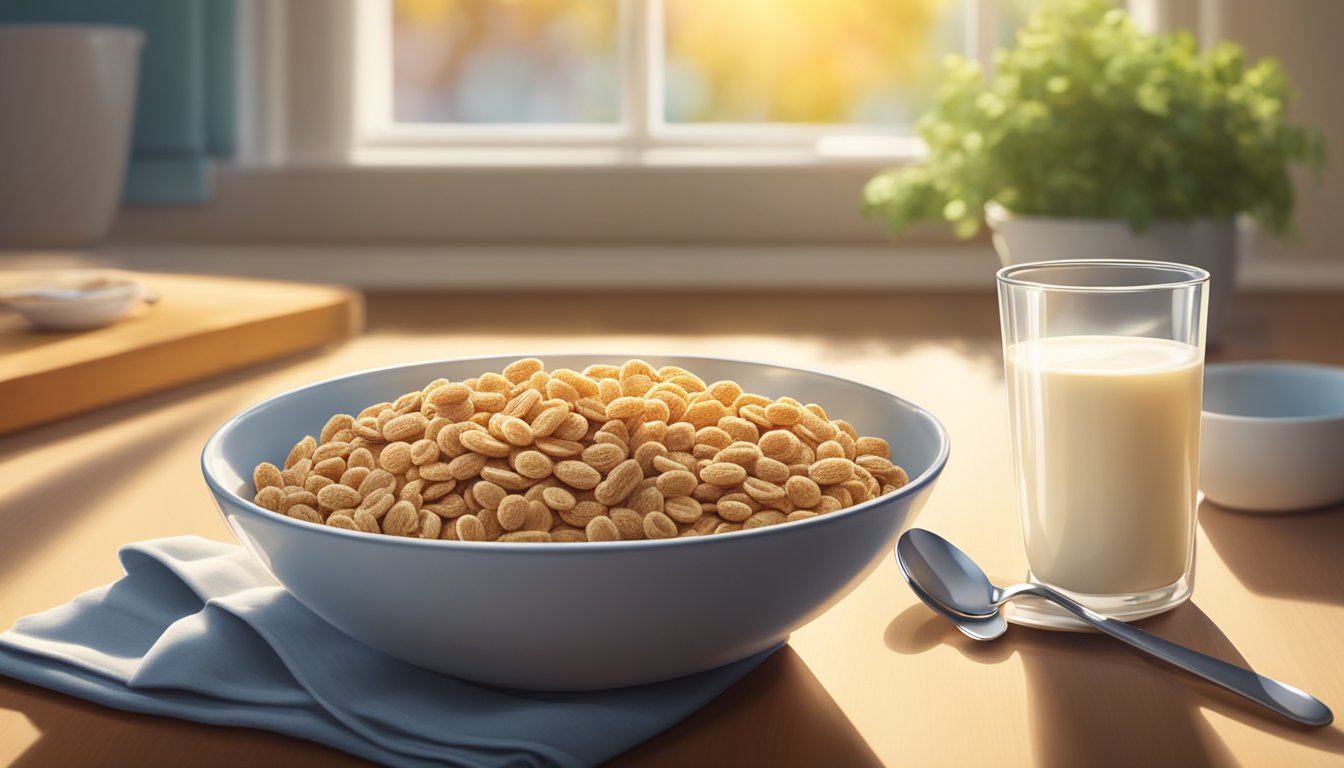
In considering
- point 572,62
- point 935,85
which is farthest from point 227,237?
point 935,85

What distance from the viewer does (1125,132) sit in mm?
1269

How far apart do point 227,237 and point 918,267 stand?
1.05 meters

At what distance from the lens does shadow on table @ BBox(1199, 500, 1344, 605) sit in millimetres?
677

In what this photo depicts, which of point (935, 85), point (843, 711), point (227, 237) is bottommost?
point (843, 711)

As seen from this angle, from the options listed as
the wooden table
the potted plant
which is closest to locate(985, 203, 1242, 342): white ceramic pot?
the potted plant

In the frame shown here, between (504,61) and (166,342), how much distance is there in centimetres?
114

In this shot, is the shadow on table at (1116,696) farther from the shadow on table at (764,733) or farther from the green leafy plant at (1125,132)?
the green leafy plant at (1125,132)

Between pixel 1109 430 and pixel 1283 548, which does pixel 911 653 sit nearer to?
pixel 1109 430

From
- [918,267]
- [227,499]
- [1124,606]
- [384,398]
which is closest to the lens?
[227,499]

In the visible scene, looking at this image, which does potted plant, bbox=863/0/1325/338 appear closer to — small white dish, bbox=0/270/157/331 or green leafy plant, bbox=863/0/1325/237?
green leafy plant, bbox=863/0/1325/237

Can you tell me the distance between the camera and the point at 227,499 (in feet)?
1.65

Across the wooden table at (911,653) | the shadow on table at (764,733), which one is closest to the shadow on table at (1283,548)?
the wooden table at (911,653)

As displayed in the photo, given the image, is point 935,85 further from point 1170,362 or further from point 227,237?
point 1170,362

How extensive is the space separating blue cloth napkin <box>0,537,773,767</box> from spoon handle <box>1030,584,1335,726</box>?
17 cm
